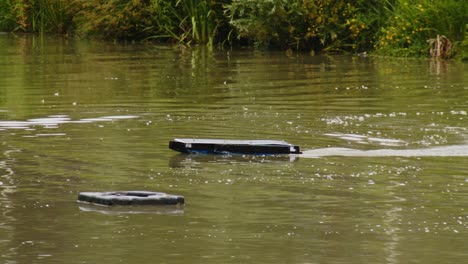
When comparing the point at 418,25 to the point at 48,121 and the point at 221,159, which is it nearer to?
the point at 48,121

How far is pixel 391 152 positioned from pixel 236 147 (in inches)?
52.0

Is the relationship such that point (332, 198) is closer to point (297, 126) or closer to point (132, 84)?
point (297, 126)

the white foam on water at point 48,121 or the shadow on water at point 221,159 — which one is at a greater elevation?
the shadow on water at point 221,159

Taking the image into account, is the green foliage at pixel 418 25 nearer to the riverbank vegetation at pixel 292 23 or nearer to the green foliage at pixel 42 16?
the riverbank vegetation at pixel 292 23

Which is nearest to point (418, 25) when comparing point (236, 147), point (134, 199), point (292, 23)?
point (292, 23)

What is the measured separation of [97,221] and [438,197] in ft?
7.85

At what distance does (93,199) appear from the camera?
9.34 metres

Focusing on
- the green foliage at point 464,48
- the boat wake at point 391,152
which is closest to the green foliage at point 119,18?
the green foliage at point 464,48

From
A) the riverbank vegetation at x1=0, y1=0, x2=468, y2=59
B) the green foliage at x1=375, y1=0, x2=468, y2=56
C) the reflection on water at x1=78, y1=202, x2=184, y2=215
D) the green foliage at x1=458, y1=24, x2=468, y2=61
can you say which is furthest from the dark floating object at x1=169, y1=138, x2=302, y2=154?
the green foliage at x1=375, y1=0, x2=468, y2=56

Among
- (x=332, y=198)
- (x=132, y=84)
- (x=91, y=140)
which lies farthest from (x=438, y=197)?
(x=132, y=84)

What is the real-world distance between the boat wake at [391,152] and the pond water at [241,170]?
0.02 m

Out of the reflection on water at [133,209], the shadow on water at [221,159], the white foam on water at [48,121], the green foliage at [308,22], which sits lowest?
the white foam on water at [48,121]

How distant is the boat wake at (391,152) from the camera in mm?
11906

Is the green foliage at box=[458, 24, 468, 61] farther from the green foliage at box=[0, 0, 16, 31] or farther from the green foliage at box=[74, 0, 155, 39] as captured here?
the green foliage at box=[0, 0, 16, 31]
